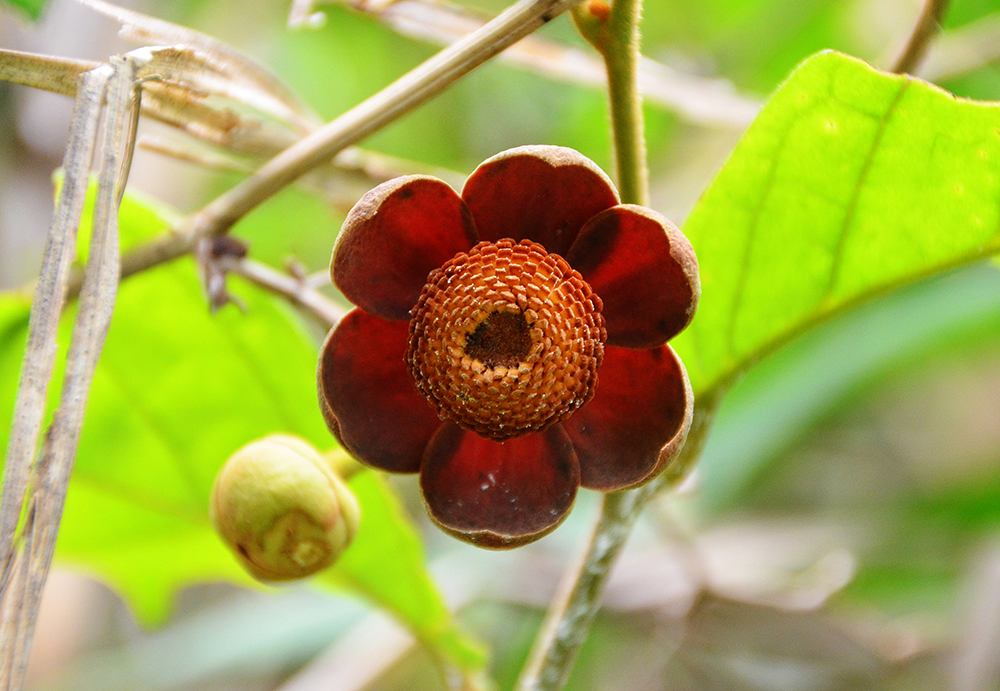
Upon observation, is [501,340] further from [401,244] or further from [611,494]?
[611,494]

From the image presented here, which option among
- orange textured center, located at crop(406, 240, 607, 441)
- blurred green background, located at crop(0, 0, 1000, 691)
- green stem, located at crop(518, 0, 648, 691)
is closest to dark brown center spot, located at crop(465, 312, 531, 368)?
orange textured center, located at crop(406, 240, 607, 441)

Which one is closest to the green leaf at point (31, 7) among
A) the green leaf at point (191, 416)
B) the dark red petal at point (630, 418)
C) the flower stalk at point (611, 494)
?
the green leaf at point (191, 416)

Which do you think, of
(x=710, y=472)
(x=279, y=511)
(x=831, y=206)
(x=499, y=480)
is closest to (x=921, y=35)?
(x=831, y=206)

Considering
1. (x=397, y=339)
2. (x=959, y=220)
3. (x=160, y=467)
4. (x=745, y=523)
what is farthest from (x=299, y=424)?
(x=745, y=523)

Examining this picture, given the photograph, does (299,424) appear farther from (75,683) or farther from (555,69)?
(75,683)

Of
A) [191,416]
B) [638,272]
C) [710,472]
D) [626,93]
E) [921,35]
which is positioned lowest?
[191,416]

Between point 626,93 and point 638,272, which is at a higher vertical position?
point 626,93

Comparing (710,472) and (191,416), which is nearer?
(191,416)
